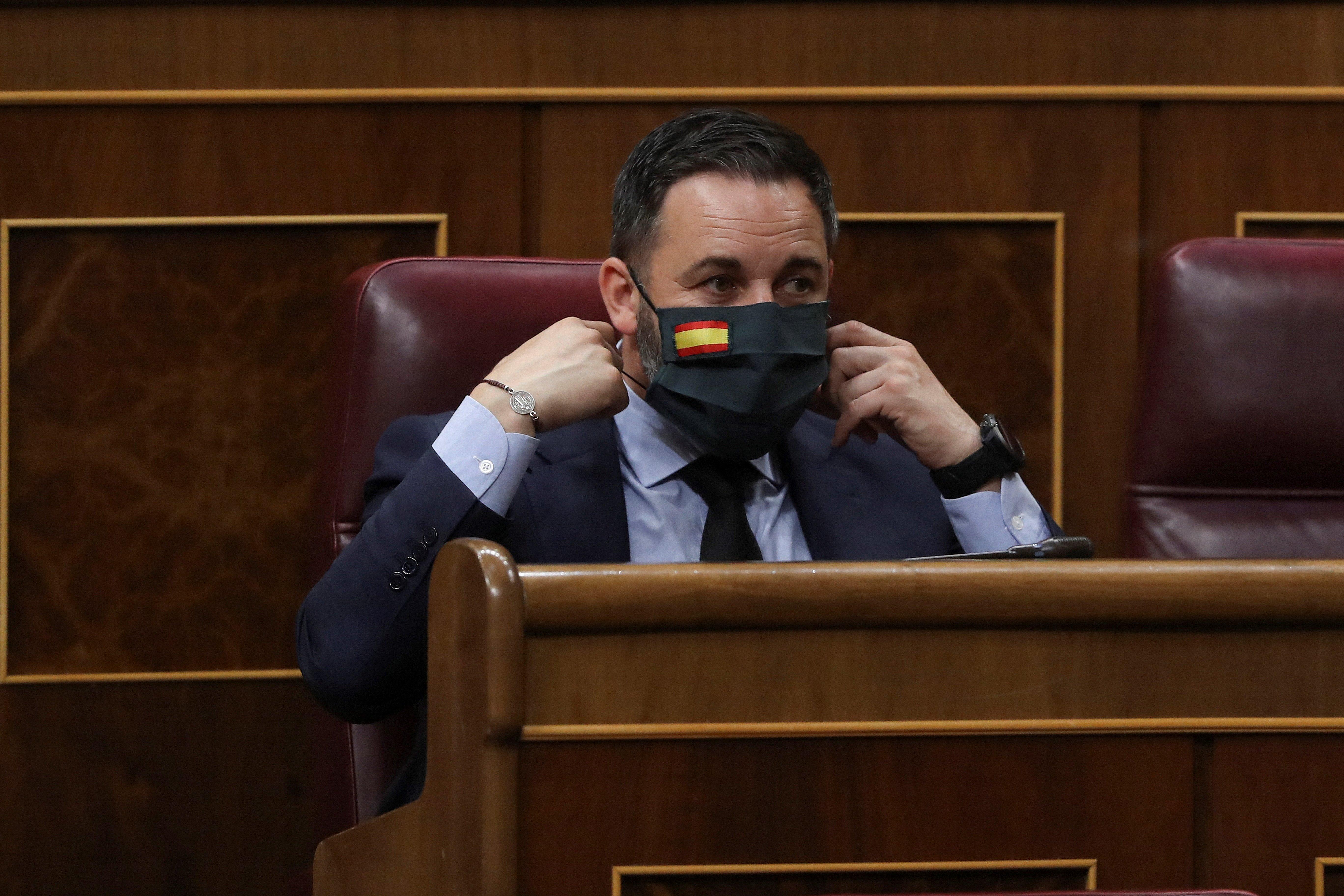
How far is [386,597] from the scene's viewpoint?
0.89 m

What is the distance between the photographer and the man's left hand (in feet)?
3.62

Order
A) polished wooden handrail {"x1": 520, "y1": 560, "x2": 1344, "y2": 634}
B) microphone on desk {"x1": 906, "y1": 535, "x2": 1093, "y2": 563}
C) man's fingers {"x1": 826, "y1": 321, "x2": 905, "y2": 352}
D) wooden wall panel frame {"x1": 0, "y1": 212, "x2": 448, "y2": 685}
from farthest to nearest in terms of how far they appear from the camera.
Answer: wooden wall panel frame {"x1": 0, "y1": 212, "x2": 448, "y2": 685}
man's fingers {"x1": 826, "y1": 321, "x2": 905, "y2": 352}
microphone on desk {"x1": 906, "y1": 535, "x2": 1093, "y2": 563}
polished wooden handrail {"x1": 520, "y1": 560, "x2": 1344, "y2": 634}

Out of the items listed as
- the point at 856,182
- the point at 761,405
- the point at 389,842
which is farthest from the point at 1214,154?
the point at 389,842

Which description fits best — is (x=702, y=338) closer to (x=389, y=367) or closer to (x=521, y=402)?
(x=521, y=402)

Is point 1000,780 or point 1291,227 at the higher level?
point 1291,227

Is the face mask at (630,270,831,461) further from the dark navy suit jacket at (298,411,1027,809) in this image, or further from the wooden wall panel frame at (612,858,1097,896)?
the wooden wall panel frame at (612,858,1097,896)

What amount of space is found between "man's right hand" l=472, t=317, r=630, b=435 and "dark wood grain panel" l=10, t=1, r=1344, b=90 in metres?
0.59

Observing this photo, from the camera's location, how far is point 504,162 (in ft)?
4.88

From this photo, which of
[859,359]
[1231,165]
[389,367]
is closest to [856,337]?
[859,359]

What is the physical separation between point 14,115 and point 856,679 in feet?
4.26

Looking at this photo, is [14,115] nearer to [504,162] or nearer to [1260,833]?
[504,162]

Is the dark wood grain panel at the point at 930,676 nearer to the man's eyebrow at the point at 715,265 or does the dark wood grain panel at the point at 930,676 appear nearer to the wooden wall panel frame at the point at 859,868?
the wooden wall panel frame at the point at 859,868

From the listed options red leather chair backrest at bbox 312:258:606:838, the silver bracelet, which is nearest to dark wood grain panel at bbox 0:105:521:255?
red leather chair backrest at bbox 312:258:606:838

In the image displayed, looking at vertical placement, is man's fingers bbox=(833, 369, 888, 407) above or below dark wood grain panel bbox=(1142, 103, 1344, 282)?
below
